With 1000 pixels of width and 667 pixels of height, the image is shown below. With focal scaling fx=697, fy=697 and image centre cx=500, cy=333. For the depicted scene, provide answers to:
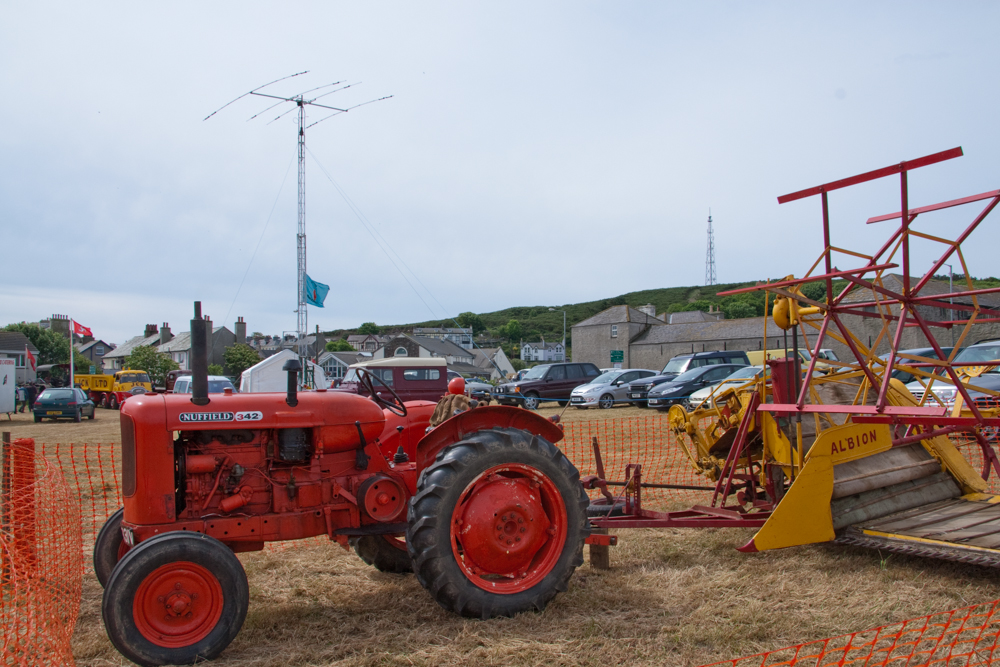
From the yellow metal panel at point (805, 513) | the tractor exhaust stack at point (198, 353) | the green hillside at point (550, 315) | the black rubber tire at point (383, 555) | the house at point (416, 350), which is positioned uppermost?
the green hillside at point (550, 315)

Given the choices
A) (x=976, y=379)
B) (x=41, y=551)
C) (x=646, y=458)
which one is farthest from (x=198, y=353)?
(x=976, y=379)

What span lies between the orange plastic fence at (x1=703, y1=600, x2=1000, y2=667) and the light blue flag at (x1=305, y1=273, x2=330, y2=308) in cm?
2106

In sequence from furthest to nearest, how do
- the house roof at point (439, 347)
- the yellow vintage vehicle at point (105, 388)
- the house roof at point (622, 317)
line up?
the house roof at point (439, 347), the house roof at point (622, 317), the yellow vintage vehicle at point (105, 388)

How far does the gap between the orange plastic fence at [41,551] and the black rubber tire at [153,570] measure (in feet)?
0.76

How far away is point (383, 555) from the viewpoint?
4.55 metres

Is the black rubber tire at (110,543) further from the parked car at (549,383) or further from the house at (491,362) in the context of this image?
the house at (491,362)

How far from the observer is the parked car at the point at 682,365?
19781 mm

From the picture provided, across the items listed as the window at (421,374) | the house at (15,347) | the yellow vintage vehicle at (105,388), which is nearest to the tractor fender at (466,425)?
the window at (421,374)

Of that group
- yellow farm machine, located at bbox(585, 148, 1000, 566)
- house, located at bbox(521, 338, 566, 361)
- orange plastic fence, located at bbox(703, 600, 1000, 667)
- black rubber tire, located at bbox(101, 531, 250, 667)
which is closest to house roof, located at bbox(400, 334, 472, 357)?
house, located at bbox(521, 338, 566, 361)

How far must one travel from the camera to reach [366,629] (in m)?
3.57

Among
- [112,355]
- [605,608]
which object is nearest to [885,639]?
[605,608]

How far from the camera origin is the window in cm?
1984

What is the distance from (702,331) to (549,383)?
26237 millimetres

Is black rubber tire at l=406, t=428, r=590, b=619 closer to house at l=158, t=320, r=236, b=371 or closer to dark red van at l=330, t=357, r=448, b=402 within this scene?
dark red van at l=330, t=357, r=448, b=402
